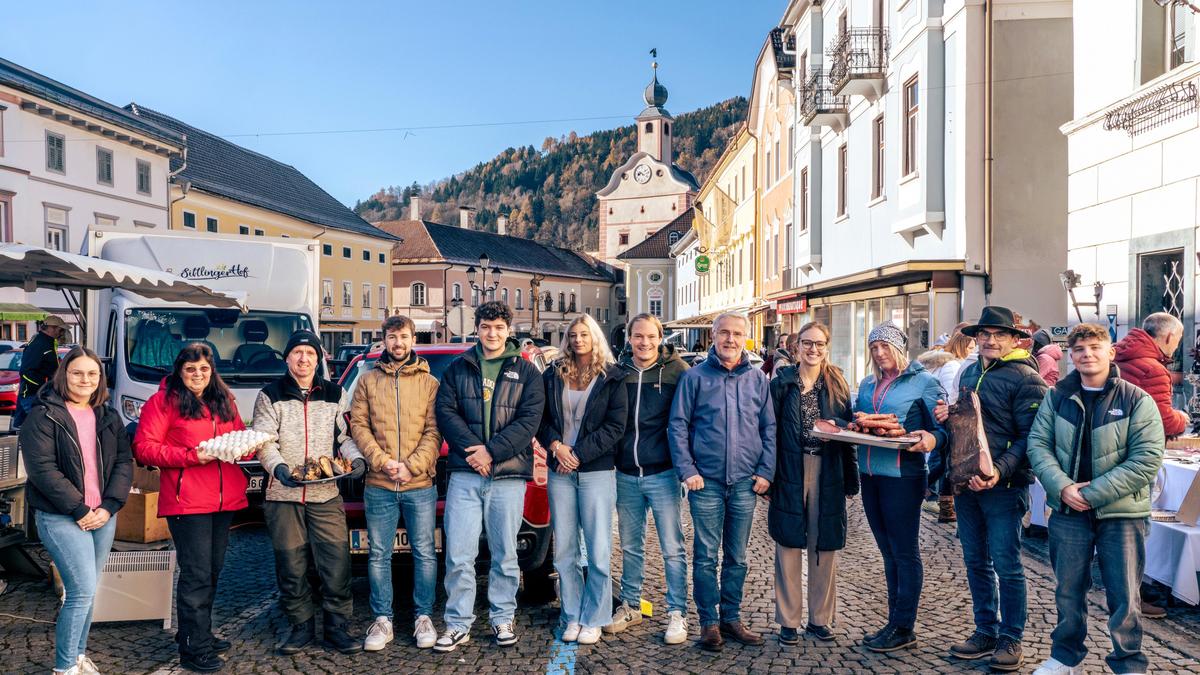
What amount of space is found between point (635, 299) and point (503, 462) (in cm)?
7499

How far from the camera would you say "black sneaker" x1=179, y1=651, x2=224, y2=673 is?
482 centimetres

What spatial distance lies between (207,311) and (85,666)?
6505mm

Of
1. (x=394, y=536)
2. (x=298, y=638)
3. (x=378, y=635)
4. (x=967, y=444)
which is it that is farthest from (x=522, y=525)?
(x=967, y=444)

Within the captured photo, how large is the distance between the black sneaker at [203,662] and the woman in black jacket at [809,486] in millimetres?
3181

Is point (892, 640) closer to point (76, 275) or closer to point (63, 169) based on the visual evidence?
point (76, 275)

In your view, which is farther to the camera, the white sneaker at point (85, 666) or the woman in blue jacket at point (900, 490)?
the woman in blue jacket at point (900, 490)

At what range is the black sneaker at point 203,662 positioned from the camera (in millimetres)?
4816

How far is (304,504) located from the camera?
202 inches

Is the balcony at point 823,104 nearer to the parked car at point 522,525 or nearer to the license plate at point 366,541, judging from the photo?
the parked car at point 522,525

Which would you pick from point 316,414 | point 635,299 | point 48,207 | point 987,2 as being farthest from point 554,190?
point 316,414

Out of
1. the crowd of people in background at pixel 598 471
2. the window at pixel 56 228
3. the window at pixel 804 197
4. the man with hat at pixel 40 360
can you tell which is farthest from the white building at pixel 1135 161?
the window at pixel 56 228

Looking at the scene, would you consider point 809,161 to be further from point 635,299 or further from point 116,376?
point 635,299

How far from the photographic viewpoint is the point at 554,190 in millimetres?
Result: 152125

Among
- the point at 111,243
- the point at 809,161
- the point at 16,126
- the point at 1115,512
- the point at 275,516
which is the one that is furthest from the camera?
the point at 16,126
